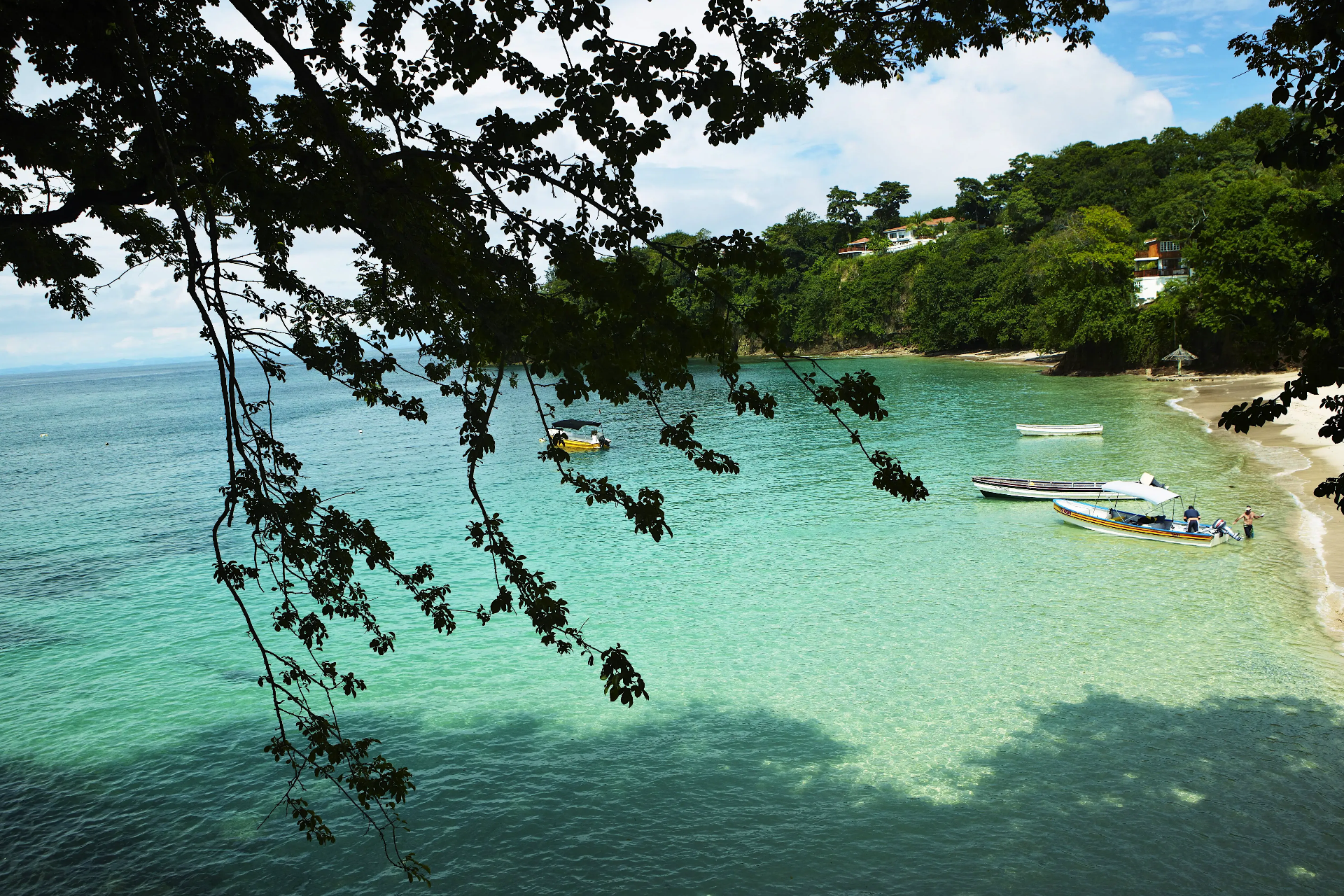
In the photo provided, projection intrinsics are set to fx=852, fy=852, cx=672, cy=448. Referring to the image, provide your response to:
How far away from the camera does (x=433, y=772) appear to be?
45.3ft

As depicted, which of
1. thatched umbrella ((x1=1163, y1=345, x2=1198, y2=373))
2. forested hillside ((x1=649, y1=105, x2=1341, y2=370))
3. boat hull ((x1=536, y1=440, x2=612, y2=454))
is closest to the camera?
boat hull ((x1=536, y1=440, x2=612, y2=454))

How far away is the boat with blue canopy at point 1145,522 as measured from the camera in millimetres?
23672

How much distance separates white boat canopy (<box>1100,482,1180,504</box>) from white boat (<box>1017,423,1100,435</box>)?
16.9 m

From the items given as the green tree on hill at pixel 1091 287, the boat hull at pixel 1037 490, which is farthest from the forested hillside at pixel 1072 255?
the boat hull at pixel 1037 490

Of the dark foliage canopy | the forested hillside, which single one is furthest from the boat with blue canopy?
the dark foliage canopy

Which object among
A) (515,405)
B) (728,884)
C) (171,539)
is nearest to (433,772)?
(728,884)

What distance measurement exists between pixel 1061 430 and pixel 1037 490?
1430 cm

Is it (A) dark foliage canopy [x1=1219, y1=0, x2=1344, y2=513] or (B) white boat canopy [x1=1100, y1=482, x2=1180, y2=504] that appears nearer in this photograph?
(A) dark foliage canopy [x1=1219, y1=0, x2=1344, y2=513]

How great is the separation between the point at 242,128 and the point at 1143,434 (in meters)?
42.3

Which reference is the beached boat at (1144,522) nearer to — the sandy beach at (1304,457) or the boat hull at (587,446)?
the sandy beach at (1304,457)

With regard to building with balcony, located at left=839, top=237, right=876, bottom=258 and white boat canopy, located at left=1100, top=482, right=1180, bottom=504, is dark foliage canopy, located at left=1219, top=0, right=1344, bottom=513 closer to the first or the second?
white boat canopy, located at left=1100, top=482, right=1180, bottom=504

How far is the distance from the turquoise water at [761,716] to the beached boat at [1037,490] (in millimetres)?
668

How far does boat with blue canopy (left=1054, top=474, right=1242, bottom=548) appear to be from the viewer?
23672mm

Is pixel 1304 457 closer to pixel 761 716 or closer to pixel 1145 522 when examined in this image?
pixel 1145 522
